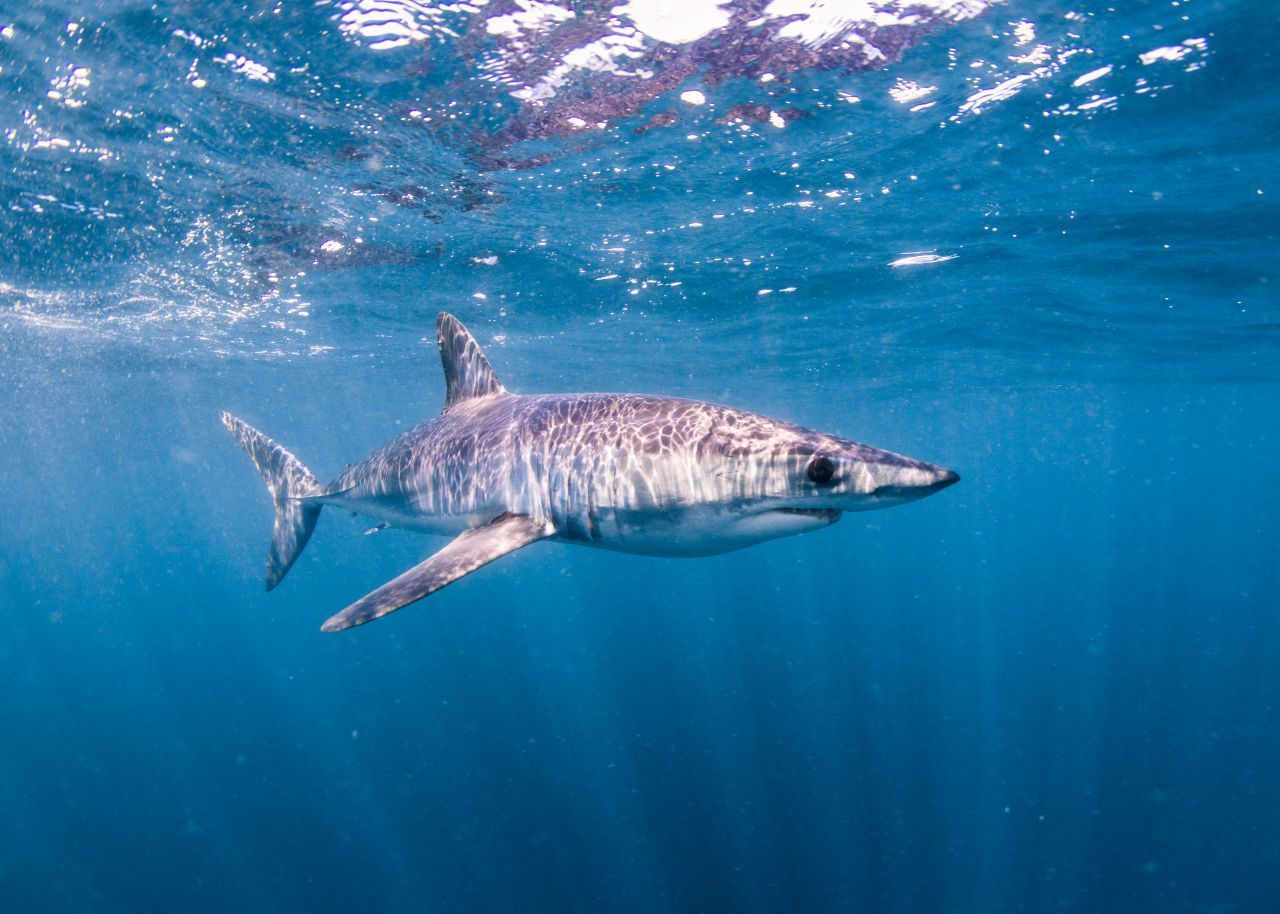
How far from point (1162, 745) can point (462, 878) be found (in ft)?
46.5

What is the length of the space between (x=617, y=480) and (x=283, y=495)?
7115 millimetres

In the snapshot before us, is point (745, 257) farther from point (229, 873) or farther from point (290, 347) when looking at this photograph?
point (290, 347)

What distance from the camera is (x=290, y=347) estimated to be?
28469 mm

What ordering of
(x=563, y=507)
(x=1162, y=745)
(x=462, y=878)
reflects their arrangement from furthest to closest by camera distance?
(x=1162, y=745) < (x=462, y=878) < (x=563, y=507)

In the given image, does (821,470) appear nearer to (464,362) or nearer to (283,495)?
(464,362)

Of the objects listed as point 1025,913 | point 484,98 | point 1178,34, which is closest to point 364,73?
point 484,98

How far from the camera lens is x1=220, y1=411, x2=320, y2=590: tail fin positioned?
32.4ft

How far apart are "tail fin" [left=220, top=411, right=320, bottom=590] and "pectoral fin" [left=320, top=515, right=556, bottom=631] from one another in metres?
5.01

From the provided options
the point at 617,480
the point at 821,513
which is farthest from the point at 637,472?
the point at 821,513

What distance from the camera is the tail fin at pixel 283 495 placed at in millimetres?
9875

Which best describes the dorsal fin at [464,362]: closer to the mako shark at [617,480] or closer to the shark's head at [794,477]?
the mako shark at [617,480]

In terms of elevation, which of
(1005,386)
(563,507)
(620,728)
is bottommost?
(620,728)

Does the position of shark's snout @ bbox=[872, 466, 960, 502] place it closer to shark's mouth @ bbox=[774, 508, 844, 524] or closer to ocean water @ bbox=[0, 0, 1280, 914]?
shark's mouth @ bbox=[774, 508, 844, 524]

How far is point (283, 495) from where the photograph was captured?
10297 mm
